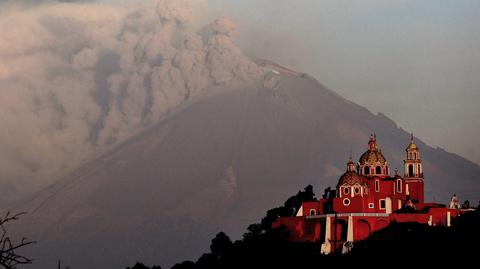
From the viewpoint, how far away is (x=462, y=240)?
7312 centimetres

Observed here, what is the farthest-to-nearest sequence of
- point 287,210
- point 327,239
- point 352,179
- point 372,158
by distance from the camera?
point 287,210 → point 372,158 → point 352,179 → point 327,239

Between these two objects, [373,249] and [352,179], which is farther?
[352,179]

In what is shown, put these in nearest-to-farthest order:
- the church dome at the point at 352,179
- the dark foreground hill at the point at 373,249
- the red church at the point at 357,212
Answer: the dark foreground hill at the point at 373,249 < the red church at the point at 357,212 < the church dome at the point at 352,179

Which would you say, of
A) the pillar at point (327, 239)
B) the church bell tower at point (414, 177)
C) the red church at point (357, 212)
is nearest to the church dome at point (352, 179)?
the red church at point (357, 212)

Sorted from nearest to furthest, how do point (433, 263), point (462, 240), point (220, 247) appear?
point (433, 263)
point (462, 240)
point (220, 247)

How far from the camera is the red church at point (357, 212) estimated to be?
94.8 meters

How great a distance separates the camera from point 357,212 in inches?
3792

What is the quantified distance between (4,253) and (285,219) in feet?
247

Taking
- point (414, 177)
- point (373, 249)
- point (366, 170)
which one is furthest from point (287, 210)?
point (373, 249)

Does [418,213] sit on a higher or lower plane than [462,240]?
higher

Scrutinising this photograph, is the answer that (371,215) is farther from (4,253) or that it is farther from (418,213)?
(4,253)

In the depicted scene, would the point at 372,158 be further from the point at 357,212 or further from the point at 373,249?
the point at 373,249

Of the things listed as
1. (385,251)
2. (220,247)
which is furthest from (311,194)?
(385,251)

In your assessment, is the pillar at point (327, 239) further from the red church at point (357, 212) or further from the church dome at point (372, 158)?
the church dome at point (372, 158)
